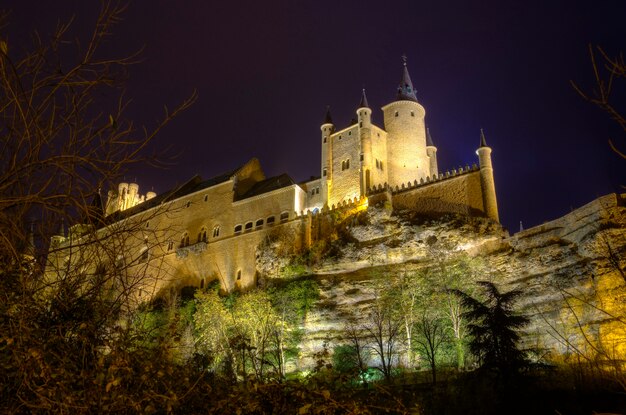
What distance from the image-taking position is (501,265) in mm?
33281

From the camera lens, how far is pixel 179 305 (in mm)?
44188

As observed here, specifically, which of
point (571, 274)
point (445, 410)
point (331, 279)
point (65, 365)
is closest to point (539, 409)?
point (445, 410)

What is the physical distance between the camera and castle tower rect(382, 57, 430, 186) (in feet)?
152

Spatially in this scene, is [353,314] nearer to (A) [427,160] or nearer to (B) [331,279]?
(B) [331,279]

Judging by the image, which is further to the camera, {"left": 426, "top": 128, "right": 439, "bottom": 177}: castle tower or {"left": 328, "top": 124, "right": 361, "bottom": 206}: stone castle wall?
{"left": 426, "top": 128, "right": 439, "bottom": 177}: castle tower

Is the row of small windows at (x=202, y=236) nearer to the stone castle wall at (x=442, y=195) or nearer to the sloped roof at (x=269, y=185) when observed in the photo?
the sloped roof at (x=269, y=185)

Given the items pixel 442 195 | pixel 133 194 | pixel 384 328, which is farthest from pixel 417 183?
pixel 133 194

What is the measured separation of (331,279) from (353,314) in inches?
142

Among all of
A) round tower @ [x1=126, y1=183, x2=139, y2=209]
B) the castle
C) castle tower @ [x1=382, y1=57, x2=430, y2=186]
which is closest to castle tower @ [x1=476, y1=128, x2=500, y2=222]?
the castle

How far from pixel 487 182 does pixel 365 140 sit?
39.1ft

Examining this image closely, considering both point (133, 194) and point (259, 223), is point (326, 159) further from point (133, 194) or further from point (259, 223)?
point (133, 194)

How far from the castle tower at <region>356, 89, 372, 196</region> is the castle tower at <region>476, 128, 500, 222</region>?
9350 mm

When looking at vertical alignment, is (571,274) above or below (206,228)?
below

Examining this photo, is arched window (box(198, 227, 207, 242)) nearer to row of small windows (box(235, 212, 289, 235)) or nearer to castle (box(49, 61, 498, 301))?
castle (box(49, 61, 498, 301))
